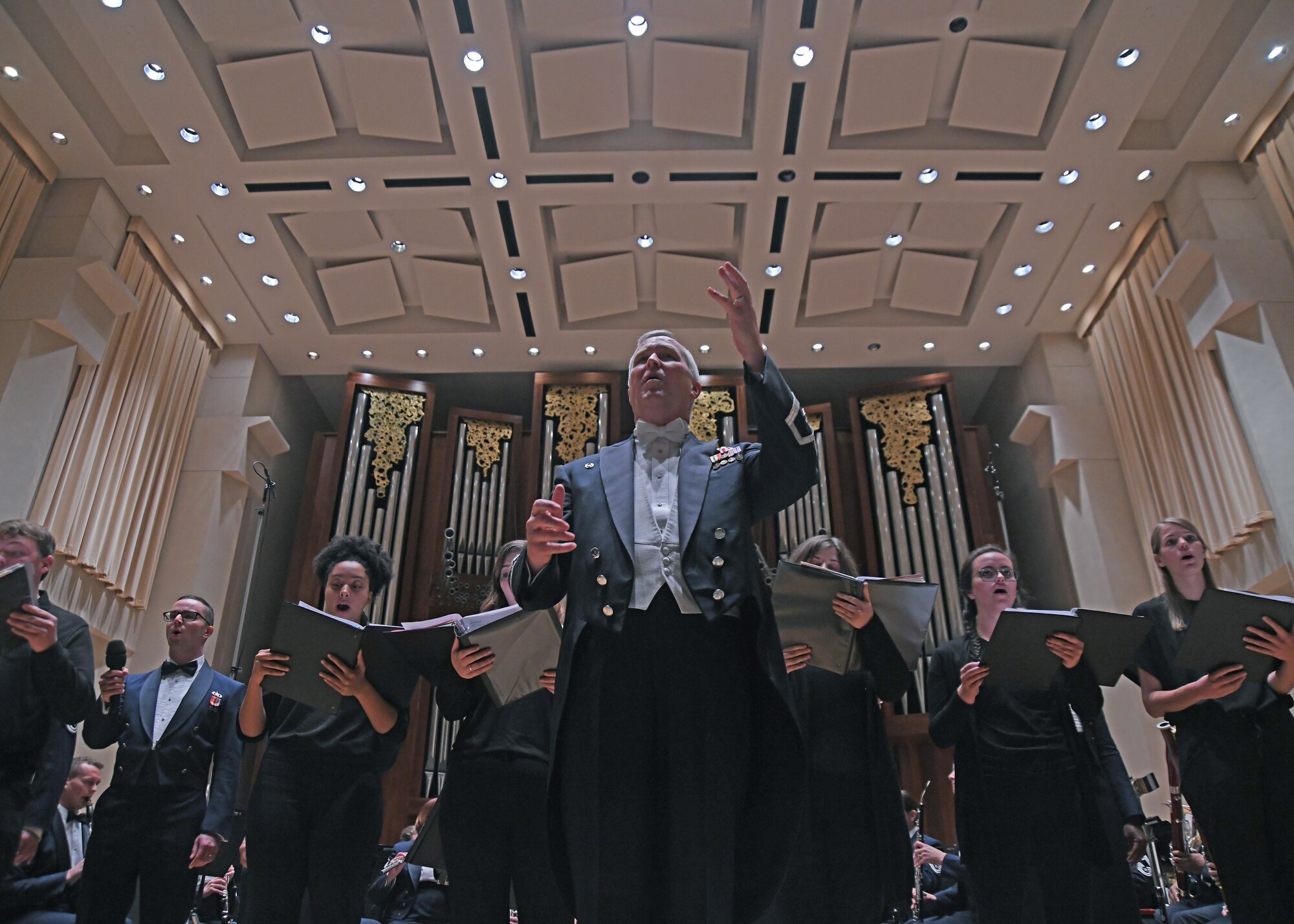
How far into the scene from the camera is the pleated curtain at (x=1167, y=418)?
5117 millimetres

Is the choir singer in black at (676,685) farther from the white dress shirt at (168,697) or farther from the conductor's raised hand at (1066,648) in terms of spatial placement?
the white dress shirt at (168,697)

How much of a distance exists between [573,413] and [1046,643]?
531 centimetres

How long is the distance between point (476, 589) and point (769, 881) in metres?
5.54

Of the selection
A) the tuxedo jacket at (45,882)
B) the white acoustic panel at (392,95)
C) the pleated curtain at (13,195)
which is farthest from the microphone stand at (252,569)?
the tuxedo jacket at (45,882)

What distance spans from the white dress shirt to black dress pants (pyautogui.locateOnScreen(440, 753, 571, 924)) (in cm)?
111

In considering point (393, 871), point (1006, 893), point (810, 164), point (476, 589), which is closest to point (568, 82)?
point (810, 164)

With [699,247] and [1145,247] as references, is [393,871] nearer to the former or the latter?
[699,247]

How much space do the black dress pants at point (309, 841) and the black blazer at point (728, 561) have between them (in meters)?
1.12

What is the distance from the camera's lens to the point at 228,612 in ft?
21.7

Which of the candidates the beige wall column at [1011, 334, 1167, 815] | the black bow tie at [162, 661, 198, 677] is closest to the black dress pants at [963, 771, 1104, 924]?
the black bow tie at [162, 661, 198, 677]

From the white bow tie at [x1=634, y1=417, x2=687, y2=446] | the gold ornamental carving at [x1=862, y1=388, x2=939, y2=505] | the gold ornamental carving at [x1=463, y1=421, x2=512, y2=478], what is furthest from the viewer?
the gold ornamental carving at [x1=463, y1=421, x2=512, y2=478]

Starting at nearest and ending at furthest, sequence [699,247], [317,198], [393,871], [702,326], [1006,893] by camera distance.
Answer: [1006,893] → [393,871] → [317,198] → [699,247] → [702,326]

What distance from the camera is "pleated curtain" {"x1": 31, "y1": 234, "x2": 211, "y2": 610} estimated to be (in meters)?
5.18

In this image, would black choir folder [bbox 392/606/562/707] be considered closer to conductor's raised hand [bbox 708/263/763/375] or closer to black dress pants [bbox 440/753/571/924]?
black dress pants [bbox 440/753/571/924]
